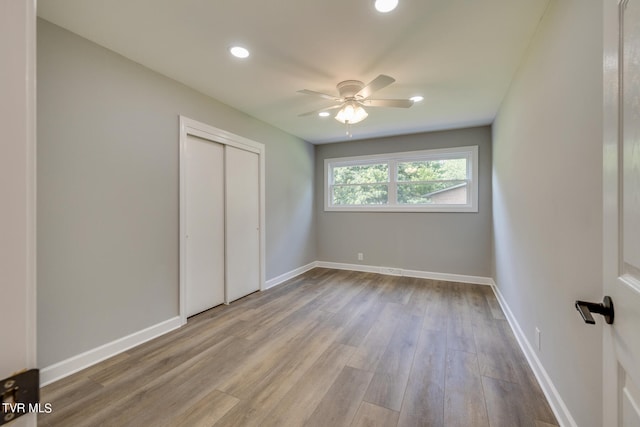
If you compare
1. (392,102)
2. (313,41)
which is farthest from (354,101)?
(313,41)

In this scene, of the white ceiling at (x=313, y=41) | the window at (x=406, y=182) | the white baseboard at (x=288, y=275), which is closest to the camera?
the white ceiling at (x=313, y=41)

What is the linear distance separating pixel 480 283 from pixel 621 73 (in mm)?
4186

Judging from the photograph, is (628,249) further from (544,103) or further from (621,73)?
(544,103)

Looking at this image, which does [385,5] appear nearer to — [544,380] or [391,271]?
[544,380]

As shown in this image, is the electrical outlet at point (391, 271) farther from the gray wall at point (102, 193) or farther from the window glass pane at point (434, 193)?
the gray wall at point (102, 193)

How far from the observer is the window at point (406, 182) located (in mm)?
4398

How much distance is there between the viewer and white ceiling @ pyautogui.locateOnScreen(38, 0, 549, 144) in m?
1.75

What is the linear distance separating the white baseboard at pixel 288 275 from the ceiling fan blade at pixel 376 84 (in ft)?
9.81

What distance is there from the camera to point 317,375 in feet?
6.50

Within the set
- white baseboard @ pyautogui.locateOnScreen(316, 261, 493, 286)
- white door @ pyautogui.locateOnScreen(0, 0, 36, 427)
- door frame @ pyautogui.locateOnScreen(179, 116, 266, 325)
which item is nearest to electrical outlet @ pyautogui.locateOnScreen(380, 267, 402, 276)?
white baseboard @ pyautogui.locateOnScreen(316, 261, 493, 286)

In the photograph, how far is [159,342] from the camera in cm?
245

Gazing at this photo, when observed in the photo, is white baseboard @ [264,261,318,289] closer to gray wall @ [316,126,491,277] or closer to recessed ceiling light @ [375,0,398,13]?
gray wall @ [316,126,491,277]

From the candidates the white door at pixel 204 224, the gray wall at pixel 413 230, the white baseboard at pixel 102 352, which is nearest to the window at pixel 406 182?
the gray wall at pixel 413 230

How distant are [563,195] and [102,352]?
3.48 meters
